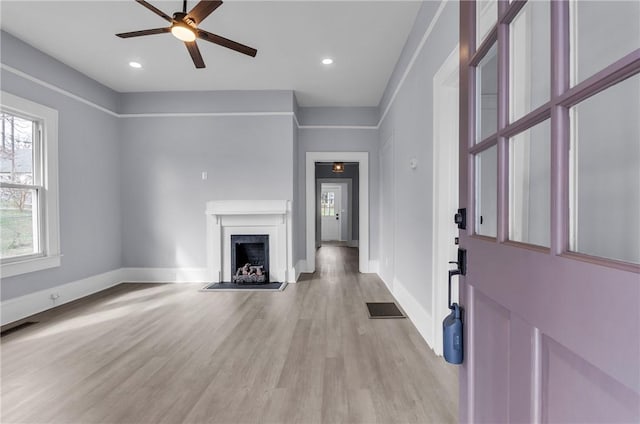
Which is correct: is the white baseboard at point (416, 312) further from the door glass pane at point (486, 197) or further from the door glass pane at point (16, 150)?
the door glass pane at point (16, 150)

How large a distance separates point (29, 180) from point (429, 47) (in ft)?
14.2

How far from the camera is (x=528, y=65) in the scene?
0.82m

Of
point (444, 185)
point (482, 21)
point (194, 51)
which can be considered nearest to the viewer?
point (482, 21)

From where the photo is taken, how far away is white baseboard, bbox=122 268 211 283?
4.59m

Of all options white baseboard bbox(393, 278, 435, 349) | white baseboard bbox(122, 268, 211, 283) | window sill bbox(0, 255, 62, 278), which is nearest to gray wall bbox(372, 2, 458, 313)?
white baseboard bbox(393, 278, 435, 349)

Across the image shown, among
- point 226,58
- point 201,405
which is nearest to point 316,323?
point 201,405

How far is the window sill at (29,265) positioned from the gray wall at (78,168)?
6cm

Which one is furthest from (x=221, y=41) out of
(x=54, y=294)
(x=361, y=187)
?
(x=54, y=294)

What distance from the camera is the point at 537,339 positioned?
1.98 ft

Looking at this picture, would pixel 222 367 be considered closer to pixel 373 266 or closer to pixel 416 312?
pixel 416 312

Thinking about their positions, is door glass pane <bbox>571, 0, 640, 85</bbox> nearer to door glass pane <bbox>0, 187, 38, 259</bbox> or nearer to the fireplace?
the fireplace

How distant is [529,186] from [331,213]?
10.5 meters

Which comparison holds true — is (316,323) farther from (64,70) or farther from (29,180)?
(64,70)

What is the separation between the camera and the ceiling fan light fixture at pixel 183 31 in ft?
7.56
